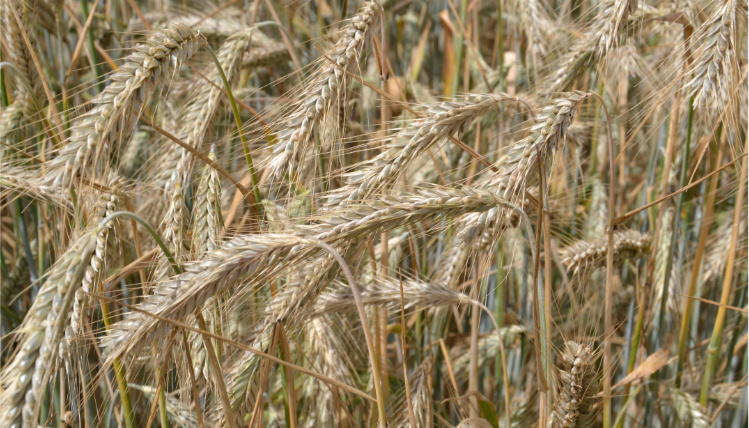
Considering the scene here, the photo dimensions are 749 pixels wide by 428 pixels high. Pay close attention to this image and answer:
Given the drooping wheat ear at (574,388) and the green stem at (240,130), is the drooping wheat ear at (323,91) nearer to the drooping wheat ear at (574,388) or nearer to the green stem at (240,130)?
the green stem at (240,130)

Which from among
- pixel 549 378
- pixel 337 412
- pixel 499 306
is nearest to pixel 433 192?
pixel 549 378

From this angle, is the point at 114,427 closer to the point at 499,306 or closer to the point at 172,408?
the point at 172,408

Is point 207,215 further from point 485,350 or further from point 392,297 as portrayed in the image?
point 485,350

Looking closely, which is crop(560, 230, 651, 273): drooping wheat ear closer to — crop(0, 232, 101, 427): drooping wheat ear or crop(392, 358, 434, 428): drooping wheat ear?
crop(392, 358, 434, 428): drooping wheat ear

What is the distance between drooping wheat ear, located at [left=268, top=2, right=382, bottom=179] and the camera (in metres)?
1.19

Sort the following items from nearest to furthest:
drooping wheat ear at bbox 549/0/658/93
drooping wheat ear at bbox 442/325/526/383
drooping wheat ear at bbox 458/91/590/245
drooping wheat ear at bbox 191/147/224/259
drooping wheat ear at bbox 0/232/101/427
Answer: drooping wheat ear at bbox 0/232/101/427
drooping wheat ear at bbox 458/91/590/245
drooping wheat ear at bbox 191/147/224/259
drooping wheat ear at bbox 549/0/658/93
drooping wheat ear at bbox 442/325/526/383

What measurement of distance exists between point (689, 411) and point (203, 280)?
4.12 feet

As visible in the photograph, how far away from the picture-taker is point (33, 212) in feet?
5.74

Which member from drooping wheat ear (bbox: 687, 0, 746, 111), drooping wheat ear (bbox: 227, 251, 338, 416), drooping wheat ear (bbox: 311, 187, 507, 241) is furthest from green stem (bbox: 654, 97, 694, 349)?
drooping wheat ear (bbox: 227, 251, 338, 416)

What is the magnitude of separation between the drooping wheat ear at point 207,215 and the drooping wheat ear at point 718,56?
94cm

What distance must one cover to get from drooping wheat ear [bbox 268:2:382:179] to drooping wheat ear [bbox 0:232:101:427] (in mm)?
401

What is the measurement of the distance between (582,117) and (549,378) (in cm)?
159

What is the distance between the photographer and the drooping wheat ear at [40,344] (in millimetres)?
781

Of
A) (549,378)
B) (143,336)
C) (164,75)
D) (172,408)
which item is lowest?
(172,408)
